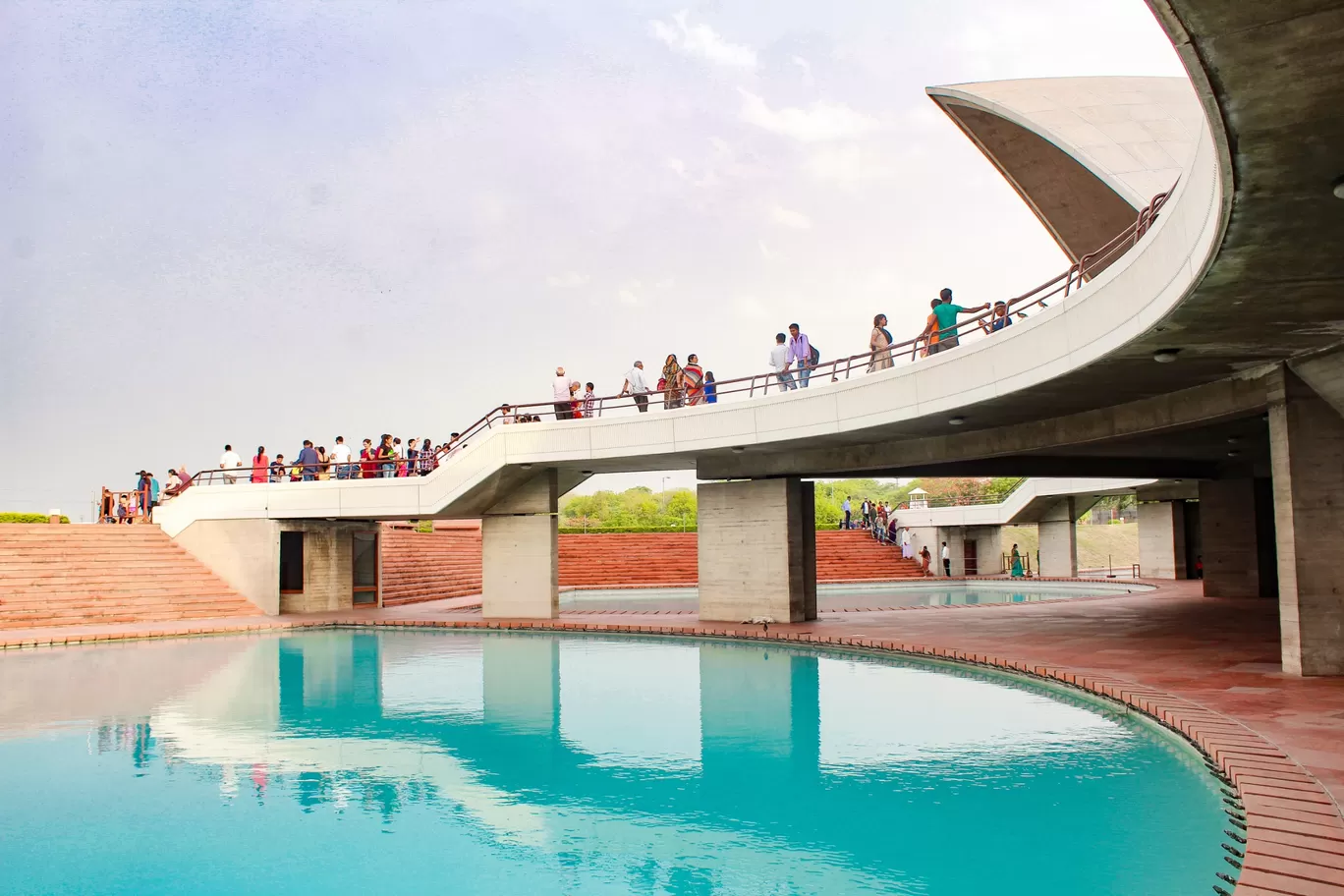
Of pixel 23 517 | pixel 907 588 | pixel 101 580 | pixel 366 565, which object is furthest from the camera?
pixel 907 588

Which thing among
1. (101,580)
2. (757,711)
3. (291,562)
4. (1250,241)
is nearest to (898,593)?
(291,562)

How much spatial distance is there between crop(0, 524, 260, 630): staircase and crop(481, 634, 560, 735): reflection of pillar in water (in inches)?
385

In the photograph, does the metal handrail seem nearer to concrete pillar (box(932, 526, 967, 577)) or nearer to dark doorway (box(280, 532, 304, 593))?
dark doorway (box(280, 532, 304, 593))

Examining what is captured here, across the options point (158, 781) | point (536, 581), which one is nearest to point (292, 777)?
point (158, 781)

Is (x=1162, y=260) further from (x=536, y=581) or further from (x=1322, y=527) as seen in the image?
(x=536, y=581)

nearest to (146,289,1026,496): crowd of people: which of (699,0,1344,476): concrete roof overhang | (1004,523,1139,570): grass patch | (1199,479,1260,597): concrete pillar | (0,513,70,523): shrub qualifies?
(699,0,1344,476): concrete roof overhang

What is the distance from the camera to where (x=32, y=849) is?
25.9ft

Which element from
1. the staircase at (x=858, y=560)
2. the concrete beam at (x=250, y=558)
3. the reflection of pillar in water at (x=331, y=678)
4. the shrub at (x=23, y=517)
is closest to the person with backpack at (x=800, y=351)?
the reflection of pillar in water at (x=331, y=678)

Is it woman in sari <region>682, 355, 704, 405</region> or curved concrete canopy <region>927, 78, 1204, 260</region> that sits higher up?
curved concrete canopy <region>927, 78, 1204, 260</region>

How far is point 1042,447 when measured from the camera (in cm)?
1786

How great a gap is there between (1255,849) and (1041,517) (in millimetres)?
39154

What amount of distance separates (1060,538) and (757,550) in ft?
85.4

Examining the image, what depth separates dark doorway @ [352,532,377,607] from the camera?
1212 inches

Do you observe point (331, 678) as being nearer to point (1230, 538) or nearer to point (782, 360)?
point (782, 360)
